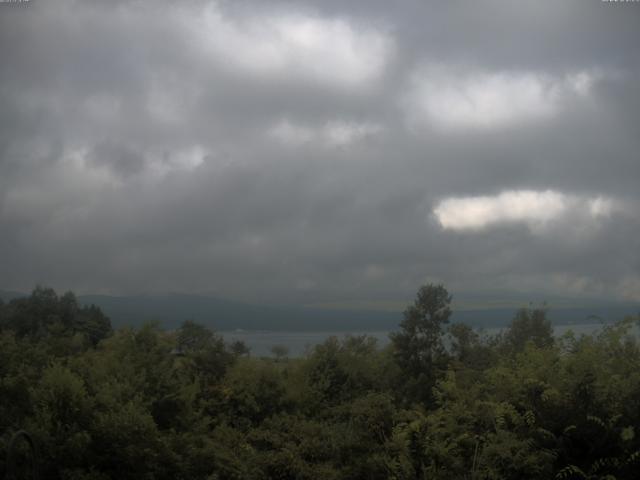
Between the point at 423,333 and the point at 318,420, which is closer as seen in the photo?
the point at 318,420

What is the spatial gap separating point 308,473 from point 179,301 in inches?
2037

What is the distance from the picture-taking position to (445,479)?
11.5 meters

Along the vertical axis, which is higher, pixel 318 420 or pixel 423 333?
pixel 423 333

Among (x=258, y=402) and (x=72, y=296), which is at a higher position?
(x=72, y=296)

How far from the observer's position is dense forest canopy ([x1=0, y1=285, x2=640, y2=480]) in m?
11.1

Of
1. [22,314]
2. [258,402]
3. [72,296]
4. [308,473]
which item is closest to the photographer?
[308,473]

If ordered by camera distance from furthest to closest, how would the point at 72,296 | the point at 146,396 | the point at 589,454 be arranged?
the point at 72,296 < the point at 146,396 < the point at 589,454

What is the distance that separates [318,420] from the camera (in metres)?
18.3

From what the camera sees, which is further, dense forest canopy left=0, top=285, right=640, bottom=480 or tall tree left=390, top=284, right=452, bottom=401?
tall tree left=390, top=284, right=452, bottom=401

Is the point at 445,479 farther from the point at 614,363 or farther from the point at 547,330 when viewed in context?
the point at 547,330

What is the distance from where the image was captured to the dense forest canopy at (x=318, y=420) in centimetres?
1109

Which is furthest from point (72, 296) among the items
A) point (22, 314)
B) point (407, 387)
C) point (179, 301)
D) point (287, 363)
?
point (407, 387)

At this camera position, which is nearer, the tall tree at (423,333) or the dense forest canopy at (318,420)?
the dense forest canopy at (318,420)

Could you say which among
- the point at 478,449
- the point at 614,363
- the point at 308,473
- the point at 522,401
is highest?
the point at 614,363
